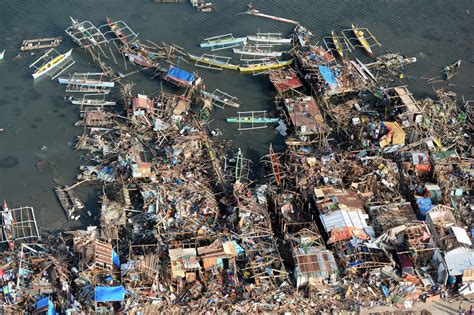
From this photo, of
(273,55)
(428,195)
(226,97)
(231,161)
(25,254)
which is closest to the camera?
(25,254)

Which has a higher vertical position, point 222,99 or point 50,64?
point 50,64

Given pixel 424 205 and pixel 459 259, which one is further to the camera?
pixel 424 205

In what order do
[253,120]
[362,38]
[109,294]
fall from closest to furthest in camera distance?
[109,294]
[253,120]
[362,38]

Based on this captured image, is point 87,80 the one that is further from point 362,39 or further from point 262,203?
point 362,39

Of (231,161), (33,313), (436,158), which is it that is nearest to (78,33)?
(231,161)

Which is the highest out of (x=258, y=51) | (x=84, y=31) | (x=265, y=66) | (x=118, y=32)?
(x=84, y=31)

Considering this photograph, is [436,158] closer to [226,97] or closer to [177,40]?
[226,97]

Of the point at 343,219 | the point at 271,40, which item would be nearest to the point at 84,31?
the point at 271,40
